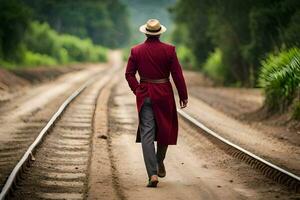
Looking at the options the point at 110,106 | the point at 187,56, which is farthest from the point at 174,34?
the point at 110,106

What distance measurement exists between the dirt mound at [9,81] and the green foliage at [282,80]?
12.8 meters

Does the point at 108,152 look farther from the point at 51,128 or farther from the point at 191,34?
the point at 191,34

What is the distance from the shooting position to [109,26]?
138250 millimetres

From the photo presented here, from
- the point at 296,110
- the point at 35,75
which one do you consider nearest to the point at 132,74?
the point at 296,110

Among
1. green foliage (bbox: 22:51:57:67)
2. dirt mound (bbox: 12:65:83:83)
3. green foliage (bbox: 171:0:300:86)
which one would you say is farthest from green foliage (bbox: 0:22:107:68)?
green foliage (bbox: 171:0:300:86)

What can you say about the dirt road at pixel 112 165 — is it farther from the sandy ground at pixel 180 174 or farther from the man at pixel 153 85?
the man at pixel 153 85

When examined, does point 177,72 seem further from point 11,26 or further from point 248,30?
point 11,26

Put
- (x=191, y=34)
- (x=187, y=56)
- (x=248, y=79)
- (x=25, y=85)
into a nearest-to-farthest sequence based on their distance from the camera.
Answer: (x=25, y=85), (x=248, y=79), (x=191, y=34), (x=187, y=56)

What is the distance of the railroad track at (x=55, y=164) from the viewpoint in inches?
340

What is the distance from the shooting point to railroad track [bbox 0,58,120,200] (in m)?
8.65

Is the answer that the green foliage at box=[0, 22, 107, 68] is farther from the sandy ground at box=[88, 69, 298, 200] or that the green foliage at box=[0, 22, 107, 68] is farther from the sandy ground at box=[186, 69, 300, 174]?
the sandy ground at box=[88, 69, 298, 200]

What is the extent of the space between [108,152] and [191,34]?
43872 millimetres

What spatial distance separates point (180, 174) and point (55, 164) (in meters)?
2.04

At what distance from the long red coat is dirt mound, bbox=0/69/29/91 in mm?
20316
